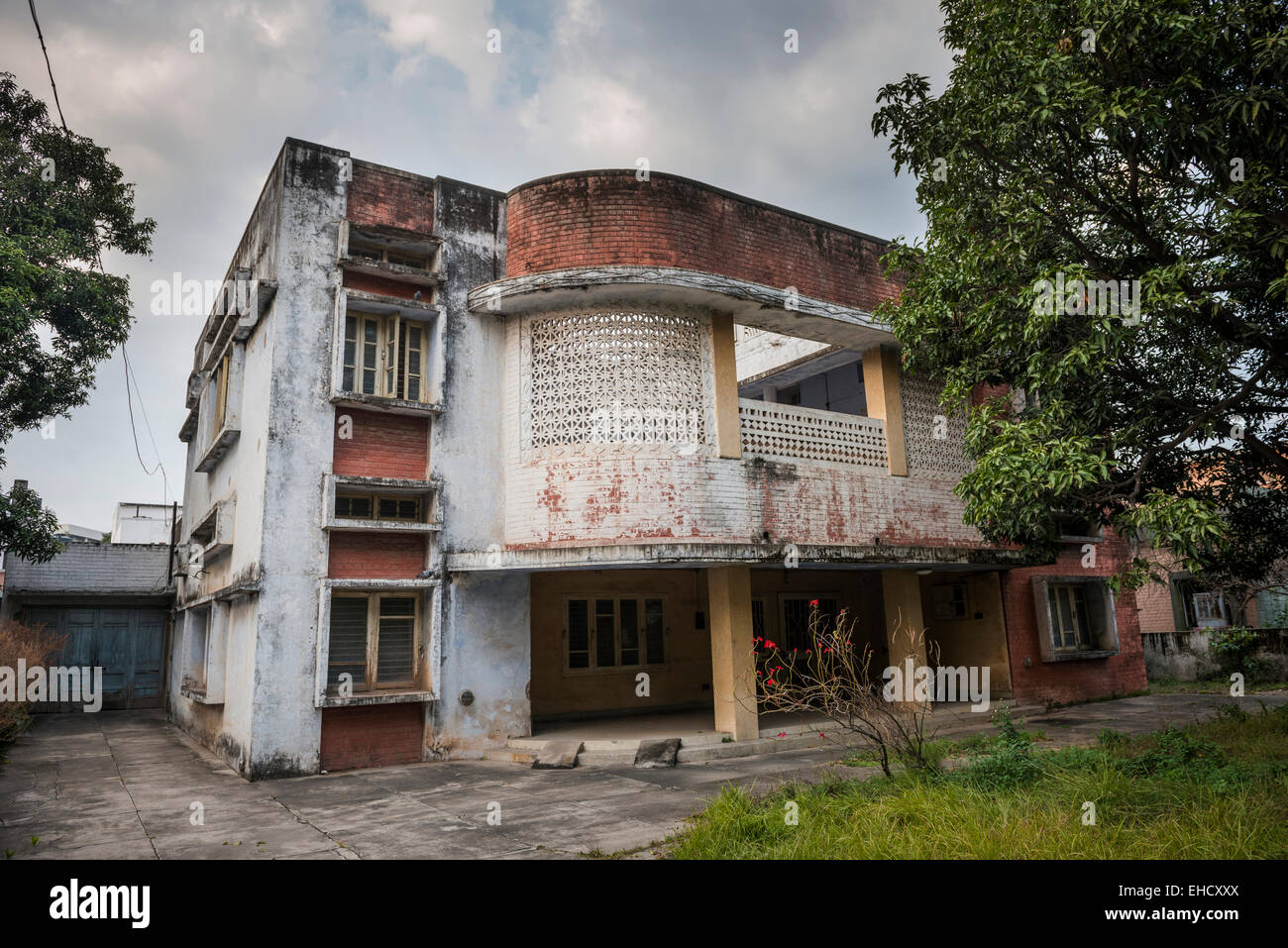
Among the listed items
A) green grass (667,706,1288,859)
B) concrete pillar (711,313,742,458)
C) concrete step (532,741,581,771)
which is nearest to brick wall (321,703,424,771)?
concrete step (532,741,581,771)

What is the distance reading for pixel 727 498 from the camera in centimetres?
1011

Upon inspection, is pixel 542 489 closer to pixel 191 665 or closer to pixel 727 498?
pixel 727 498

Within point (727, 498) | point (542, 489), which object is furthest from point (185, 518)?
point (727, 498)

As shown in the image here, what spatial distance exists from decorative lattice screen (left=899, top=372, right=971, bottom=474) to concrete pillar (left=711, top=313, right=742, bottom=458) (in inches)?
135

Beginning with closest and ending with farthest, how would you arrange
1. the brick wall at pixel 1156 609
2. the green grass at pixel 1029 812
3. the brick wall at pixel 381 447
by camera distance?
the green grass at pixel 1029 812
the brick wall at pixel 381 447
the brick wall at pixel 1156 609

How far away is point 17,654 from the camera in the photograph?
40.6 ft

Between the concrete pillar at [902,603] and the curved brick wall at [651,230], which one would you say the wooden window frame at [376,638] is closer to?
the curved brick wall at [651,230]

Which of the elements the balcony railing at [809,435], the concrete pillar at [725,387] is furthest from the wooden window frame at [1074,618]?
the concrete pillar at [725,387]

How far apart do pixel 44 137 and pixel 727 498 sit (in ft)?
48.3

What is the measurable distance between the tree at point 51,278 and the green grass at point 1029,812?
13.5 meters

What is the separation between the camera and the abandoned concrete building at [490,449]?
9398mm

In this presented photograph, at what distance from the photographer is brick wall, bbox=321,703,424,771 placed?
30.1 ft

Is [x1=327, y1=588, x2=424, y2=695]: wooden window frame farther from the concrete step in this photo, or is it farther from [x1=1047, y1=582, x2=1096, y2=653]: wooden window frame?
[x1=1047, y1=582, x2=1096, y2=653]: wooden window frame
